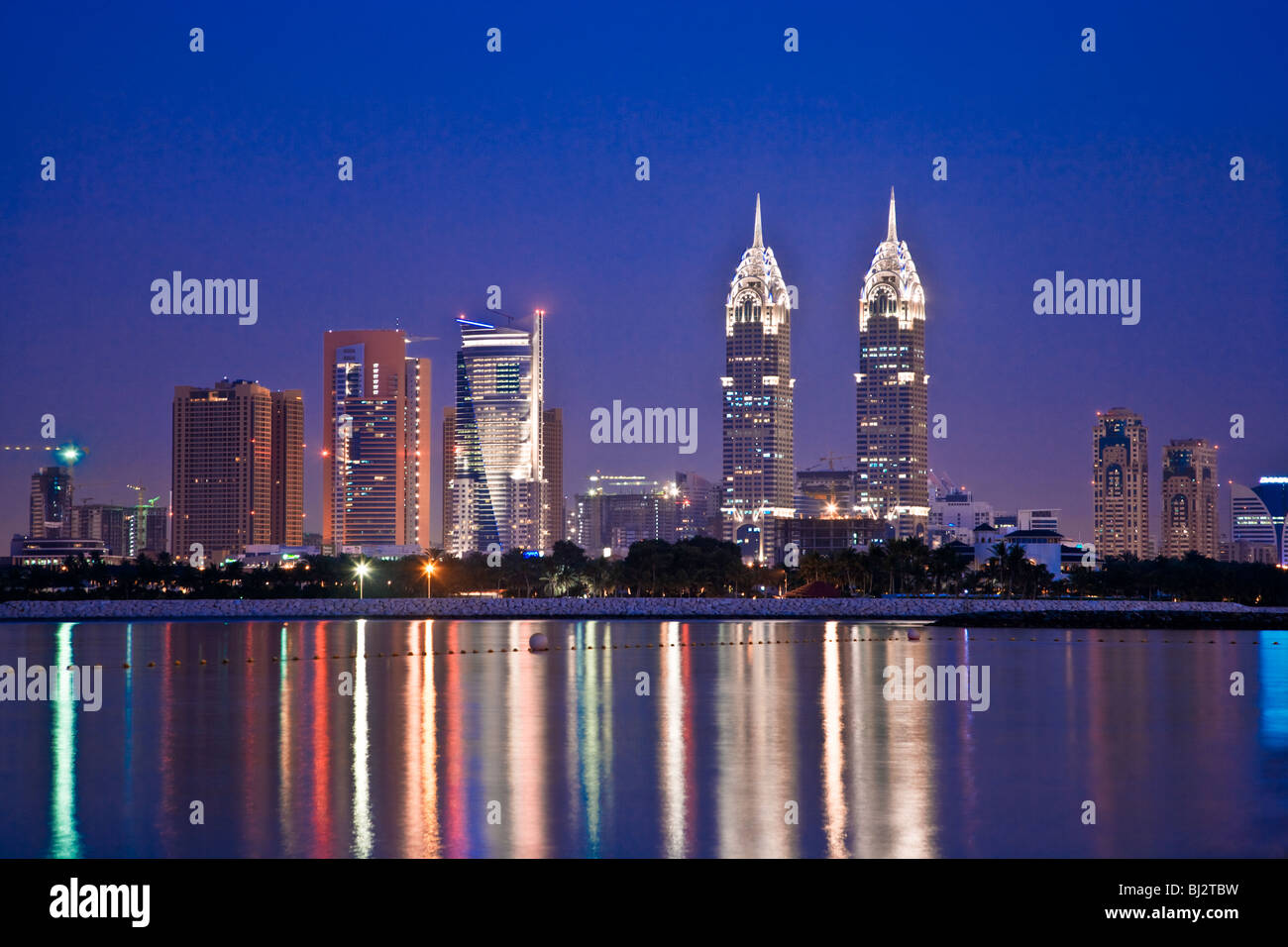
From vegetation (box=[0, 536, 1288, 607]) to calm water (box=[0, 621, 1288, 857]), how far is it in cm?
11597

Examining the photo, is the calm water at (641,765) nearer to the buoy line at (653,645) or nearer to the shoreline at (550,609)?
the buoy line at (653,645)

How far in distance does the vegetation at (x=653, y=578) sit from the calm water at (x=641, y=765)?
115973 millimetres

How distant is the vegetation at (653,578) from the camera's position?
17225 centimetres

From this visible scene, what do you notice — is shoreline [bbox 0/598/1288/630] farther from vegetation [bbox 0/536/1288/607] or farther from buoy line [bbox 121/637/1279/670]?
buoy line [bbox 121/637/1279/670]

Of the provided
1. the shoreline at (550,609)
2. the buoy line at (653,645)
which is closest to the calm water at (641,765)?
the buoy line at (653,645)

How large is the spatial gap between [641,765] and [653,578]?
474ft

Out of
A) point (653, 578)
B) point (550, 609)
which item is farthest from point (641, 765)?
point (653, 578)

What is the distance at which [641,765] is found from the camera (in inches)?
1122

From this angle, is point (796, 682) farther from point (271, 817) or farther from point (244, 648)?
point (244, 648)

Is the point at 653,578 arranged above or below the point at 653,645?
above

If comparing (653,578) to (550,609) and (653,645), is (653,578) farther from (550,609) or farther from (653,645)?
(653,645)

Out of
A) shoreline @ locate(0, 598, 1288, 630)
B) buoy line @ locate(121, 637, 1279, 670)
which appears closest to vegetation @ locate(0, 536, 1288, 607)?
shoreline @ locate(0, 598, 1288, 630)

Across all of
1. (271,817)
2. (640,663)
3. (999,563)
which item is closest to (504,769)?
(271,817)
